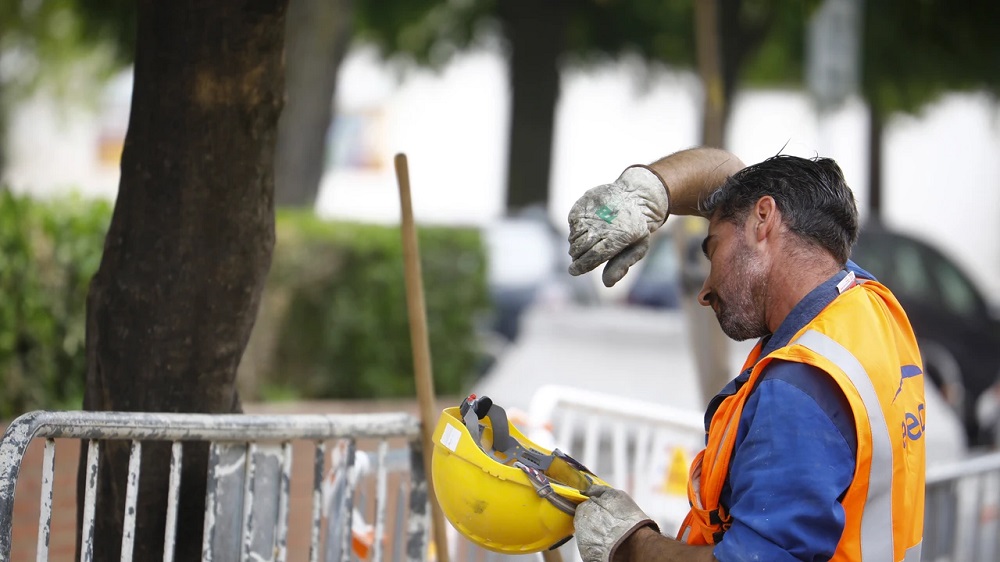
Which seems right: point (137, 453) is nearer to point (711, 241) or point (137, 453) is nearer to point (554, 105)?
point (711, 241)

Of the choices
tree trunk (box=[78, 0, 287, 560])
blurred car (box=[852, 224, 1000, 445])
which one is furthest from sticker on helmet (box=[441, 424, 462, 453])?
blurred car (box=[852, 224, 1000, 445])

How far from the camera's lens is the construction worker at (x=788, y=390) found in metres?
2.00

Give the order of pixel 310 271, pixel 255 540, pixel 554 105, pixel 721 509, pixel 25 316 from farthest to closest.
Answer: pixel 554 105 → pixel 310 271 → pixel 25 316 → pixel 255 540 → pixel 721 509

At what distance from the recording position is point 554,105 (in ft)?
51.0

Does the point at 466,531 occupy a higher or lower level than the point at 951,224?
lower

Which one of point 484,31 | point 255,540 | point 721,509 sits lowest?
point 255,540

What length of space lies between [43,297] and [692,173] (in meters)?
4.22

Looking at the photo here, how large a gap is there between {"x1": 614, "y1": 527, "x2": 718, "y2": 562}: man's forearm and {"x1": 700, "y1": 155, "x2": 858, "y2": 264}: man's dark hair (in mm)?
666

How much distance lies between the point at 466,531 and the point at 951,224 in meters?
29.6

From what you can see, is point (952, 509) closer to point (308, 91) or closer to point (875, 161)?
point (308, 91)

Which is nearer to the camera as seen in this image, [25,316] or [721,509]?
[721,509]

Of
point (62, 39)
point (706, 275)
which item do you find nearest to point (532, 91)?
point (62, 39)

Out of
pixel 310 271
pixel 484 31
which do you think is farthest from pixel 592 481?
pixel 484 31

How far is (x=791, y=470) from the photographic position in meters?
1.98
